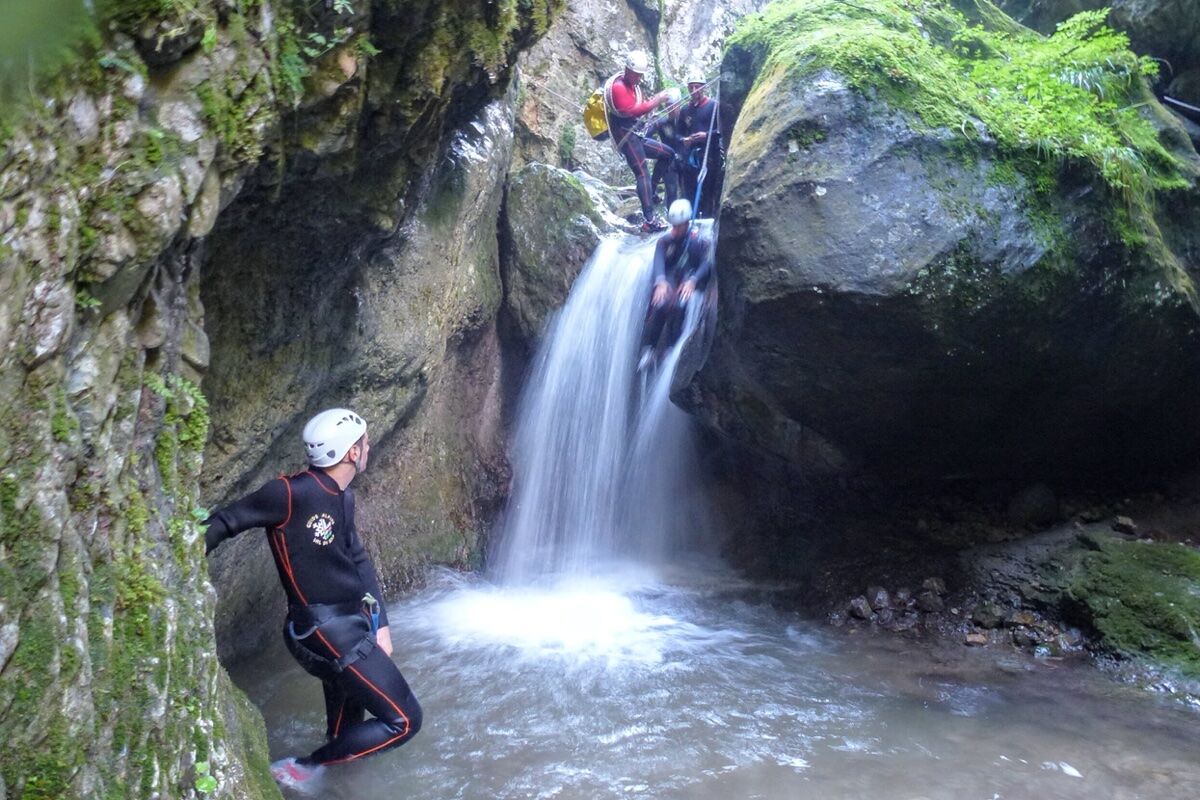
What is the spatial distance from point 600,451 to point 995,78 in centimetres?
506

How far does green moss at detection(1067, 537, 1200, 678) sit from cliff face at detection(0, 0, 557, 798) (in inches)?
216

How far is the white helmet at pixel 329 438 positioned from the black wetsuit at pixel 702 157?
6991mm

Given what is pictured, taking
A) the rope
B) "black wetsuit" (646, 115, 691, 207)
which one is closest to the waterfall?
"black wetsuit" (646, 115, 691, 207)

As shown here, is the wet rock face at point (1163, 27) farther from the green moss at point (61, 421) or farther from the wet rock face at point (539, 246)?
the green moss at point (61, 421)

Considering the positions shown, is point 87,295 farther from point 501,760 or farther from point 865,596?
point 865,596

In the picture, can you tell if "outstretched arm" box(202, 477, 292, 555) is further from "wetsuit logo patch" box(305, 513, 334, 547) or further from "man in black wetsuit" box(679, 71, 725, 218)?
"man in black wetsuit" box(679, 71, 725, 218)

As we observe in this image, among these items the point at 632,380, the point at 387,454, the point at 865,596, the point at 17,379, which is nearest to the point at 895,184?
the point at 865,596

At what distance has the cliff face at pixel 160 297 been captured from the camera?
6.72 ft

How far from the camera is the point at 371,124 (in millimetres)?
4520

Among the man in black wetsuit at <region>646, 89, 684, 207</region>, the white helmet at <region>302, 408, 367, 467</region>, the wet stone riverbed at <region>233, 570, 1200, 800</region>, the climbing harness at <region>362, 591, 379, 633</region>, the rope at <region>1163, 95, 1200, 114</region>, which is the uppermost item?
the man in black wetsuit at <region>646, 89, 684, 207</region>

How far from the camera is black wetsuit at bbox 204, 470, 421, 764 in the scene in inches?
153

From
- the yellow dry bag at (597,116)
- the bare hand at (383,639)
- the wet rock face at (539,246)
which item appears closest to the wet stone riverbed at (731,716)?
the bare hand at (383,639)

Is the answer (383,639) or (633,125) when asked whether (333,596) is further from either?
(633,125)

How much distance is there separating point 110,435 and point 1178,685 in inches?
241
